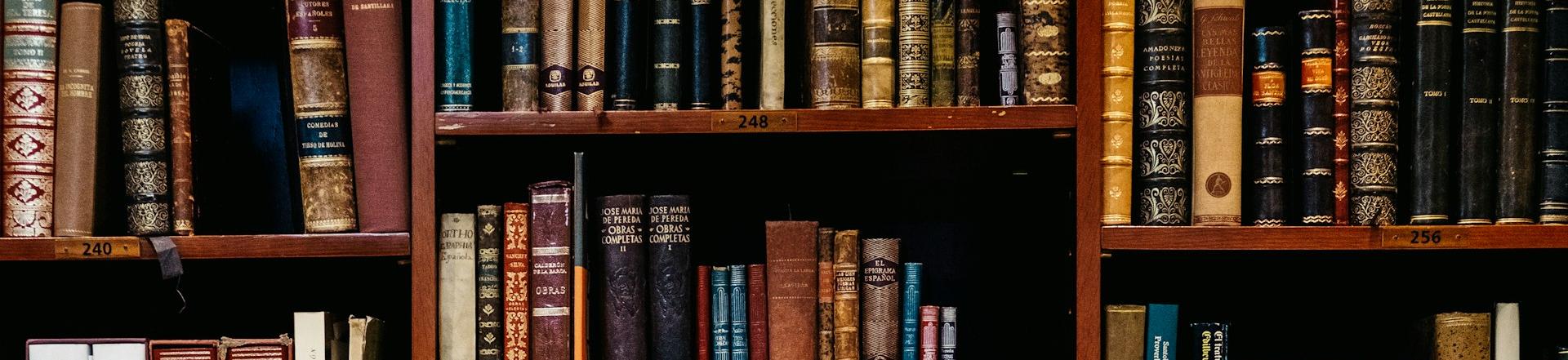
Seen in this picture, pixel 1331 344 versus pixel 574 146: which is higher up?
pixel 574 146

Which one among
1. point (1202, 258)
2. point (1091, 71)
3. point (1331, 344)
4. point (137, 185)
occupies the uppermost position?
point (1091, 71)

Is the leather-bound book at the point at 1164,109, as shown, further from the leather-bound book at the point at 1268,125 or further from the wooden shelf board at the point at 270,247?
the wooden shelf board at the point at 270,247

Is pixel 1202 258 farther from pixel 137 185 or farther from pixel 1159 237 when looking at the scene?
pixel 137 185

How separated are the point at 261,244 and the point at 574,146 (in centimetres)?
35

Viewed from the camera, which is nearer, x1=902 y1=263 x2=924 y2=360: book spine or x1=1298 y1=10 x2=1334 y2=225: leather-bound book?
x1=1298 y1=10 x2=1334 y2=225: leather-bound book

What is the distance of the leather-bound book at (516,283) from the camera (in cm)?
114

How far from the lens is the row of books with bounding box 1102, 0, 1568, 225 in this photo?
1106 mm

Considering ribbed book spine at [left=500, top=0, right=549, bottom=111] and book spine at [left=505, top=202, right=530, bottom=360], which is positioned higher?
ribbed book spine at [left=500, top=0, right=549, bottom=111]

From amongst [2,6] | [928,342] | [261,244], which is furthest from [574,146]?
[2,6]

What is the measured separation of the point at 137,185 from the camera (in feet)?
3.68

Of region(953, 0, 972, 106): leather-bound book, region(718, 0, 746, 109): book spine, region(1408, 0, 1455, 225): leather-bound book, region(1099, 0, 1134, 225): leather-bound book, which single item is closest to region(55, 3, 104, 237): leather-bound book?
region(718, 0, 746, 109): book spine

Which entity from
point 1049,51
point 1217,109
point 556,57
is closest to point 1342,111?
point 1217,109

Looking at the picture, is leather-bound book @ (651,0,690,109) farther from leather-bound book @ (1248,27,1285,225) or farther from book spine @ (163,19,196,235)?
leather-bound book @ (1248,27,1285,225)

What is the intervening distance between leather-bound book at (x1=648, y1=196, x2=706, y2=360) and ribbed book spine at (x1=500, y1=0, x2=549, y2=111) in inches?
6.2
